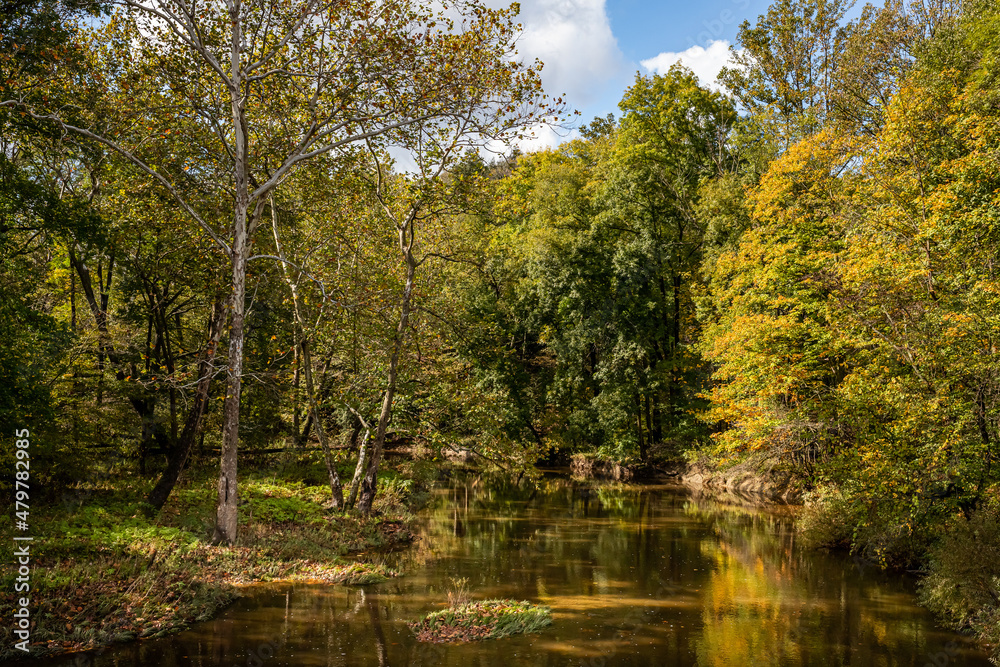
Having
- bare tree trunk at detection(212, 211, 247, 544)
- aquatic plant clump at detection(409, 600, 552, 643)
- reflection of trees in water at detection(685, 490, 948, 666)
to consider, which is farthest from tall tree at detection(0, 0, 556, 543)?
reflection of trees in water at detection(685, 490, 948, 666)

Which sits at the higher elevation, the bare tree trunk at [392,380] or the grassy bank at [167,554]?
the bare tree trunk at [392,380]

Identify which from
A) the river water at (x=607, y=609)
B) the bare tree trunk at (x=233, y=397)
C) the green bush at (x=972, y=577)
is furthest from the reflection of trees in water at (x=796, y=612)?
the bare tree trunk at (x=233, y=397)

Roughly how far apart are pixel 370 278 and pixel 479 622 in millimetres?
10878

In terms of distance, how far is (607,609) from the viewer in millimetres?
11398

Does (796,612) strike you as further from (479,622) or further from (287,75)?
(287,75)

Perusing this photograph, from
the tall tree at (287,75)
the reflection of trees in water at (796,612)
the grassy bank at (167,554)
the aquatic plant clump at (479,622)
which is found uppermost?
the tall tree at (287,75)

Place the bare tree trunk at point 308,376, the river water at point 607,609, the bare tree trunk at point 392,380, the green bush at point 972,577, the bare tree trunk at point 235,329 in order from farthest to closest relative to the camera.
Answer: the bare tree trunk at point 392,380
the bare tree trunk at point 308,376
the bare tree trunk at point 235,329
the green bush at point 972,577
the river water at point 607,609

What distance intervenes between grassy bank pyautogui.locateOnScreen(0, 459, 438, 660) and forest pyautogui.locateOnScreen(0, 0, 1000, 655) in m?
0.16

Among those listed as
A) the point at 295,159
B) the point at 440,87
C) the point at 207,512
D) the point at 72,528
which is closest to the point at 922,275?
the point at 440,87

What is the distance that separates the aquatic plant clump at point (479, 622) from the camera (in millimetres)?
9703

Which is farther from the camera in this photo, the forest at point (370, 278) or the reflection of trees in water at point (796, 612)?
the forest at point (370, 278)

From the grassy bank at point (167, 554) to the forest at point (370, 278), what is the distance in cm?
16

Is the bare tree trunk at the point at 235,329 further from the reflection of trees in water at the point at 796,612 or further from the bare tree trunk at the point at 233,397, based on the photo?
the reflection of trees in water at the point at 796,612

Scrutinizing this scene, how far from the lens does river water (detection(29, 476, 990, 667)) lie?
8.95 metres
